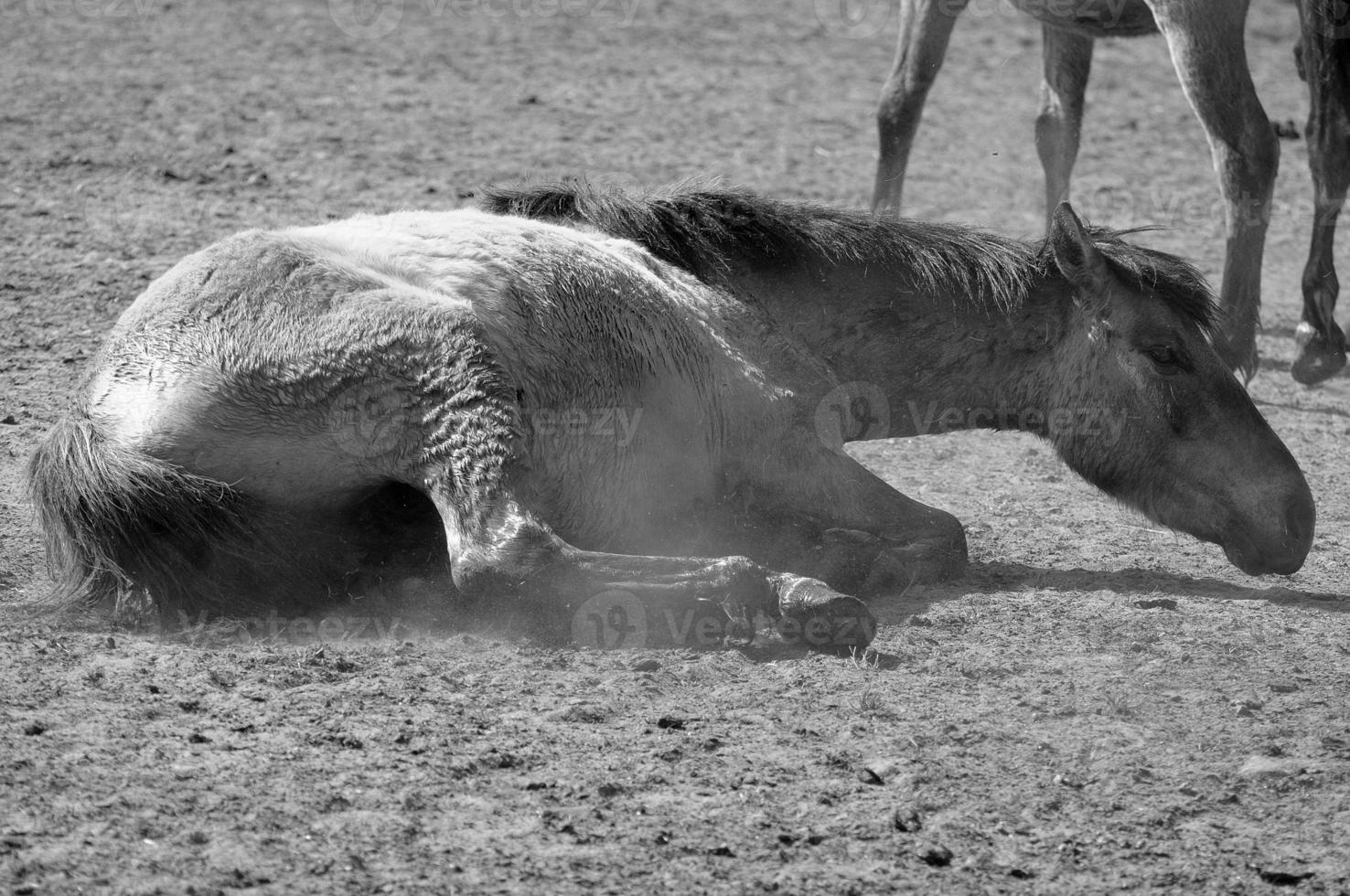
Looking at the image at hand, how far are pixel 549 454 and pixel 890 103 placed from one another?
14.3 ft

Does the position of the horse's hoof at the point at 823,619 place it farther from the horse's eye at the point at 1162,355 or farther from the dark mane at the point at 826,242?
the horse's eye at the point at 1162,355

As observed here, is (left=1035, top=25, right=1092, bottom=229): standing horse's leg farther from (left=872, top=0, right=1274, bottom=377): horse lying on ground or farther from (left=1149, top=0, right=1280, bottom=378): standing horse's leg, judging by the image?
(left=1149, top=0, right=1280, bottom=378): standing horse's leg

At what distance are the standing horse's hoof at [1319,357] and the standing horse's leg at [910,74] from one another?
2.24 meters

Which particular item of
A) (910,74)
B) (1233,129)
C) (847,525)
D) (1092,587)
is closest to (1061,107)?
(910,74)

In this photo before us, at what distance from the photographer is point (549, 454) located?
417cm

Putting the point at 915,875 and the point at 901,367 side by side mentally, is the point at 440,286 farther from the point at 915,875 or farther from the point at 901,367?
the point at 915,875

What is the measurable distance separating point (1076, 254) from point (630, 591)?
1.84m

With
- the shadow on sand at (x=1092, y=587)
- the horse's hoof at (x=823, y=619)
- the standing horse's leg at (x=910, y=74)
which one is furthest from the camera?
the standing horse's leg at (x=910, y=74)

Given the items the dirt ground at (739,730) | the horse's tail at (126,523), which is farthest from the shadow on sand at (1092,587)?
the horse's tail at (126,523)

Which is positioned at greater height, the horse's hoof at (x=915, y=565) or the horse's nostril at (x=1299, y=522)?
the horse's nostril at (x=1299, y=522)

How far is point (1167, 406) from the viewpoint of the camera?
15.0 ft

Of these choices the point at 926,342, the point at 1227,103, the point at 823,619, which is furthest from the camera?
the point at 1227,103

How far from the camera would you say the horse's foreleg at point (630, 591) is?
375 cm

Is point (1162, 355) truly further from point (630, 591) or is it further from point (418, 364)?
point (418, 364)
